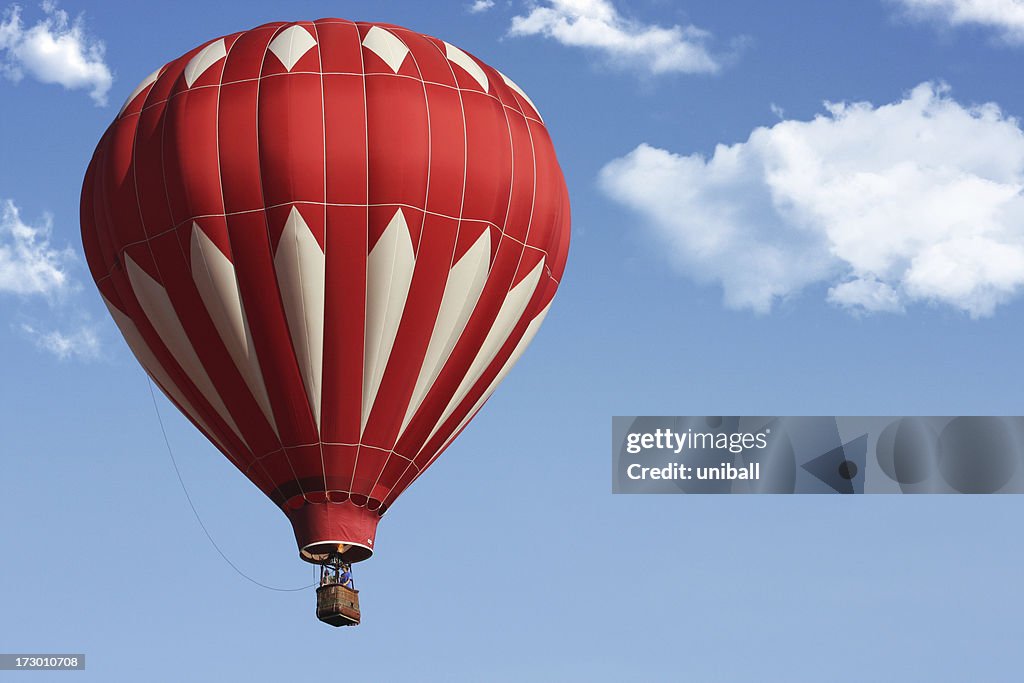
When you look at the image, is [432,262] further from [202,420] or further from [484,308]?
[202,420]

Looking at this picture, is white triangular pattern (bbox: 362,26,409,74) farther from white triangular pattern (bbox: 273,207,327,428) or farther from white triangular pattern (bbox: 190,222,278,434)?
white triangular pattern (bbox: 190,222,278,434)

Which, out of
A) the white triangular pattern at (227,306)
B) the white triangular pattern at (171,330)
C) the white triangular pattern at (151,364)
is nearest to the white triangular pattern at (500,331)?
the white triangular pattern at (227,306)

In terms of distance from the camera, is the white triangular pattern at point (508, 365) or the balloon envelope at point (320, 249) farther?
the white triangular pattern at point (508, 365)

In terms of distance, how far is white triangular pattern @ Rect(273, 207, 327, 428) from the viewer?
90.9 feet

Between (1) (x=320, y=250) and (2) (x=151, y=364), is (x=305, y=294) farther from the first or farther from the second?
(2) (x=151, y=364)

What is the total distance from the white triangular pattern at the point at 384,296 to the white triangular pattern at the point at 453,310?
595 millimetres

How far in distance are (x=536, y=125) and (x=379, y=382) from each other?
16.0ft

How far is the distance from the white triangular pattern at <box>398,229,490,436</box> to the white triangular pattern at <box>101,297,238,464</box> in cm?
301

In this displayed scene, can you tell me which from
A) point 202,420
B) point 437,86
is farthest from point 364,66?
point 202,420

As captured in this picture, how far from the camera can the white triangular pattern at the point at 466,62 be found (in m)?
29.9

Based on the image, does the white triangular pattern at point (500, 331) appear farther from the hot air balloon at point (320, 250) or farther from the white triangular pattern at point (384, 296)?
the white triangular pattern at point (384, 296)

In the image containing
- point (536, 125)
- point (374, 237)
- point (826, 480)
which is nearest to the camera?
point (374, 237)

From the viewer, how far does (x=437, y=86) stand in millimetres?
29094

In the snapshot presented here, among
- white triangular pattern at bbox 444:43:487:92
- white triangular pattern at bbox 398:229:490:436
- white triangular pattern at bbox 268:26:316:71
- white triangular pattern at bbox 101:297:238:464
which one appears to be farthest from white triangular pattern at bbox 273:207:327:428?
white triangular pattern at bbox 444:43:487:92
